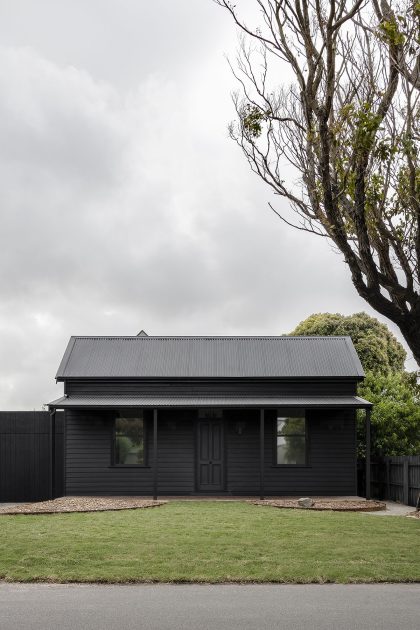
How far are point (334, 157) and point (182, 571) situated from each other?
229 inches

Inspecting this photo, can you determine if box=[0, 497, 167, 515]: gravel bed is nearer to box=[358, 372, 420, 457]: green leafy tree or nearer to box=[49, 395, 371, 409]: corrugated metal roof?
box=[49, 395, 371, 409]: corrugated metal roof


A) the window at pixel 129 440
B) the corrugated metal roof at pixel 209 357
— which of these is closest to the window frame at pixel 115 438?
the window at pixel 129 440

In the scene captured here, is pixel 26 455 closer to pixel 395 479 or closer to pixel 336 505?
pixel 336 505

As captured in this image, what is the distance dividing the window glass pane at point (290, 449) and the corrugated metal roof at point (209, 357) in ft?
6.25

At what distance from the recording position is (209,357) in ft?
86.4

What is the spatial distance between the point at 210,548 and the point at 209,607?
3.42 m

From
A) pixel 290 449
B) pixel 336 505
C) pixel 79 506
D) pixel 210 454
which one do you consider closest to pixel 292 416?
pixel 290 449

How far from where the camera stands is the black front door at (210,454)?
2516 cm

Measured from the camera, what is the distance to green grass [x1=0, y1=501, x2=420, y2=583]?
11.1 metres

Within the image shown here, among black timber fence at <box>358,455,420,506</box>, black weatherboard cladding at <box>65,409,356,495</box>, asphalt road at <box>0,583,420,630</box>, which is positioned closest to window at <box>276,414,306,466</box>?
black weatherboard cladding at <box>65,409,356,495</box>

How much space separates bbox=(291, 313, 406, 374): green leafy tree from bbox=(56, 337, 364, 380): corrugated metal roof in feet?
42.5

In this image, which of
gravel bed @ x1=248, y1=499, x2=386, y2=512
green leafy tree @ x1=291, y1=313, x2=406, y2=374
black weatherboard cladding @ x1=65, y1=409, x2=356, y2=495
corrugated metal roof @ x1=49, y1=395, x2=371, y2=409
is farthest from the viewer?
green leafy tree @ x1=291, y1=313, x2=406, y2=374

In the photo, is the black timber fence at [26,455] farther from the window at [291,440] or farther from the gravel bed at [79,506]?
the window at [291,440]

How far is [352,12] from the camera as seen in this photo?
34.6 ft
